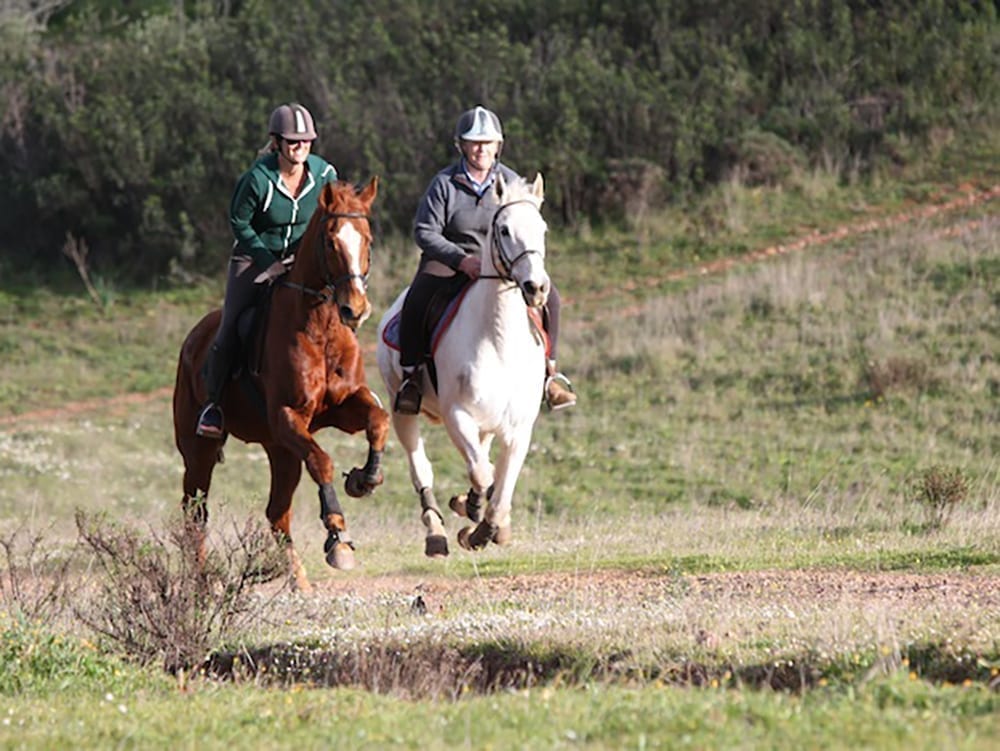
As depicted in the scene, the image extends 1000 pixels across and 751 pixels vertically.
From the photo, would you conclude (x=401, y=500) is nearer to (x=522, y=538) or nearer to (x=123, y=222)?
(x=522, y=538)

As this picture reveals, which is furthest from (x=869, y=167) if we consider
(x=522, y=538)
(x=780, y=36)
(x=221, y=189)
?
(x=522, y=538)

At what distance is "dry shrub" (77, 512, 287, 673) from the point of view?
9.39 metres

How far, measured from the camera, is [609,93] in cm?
3738

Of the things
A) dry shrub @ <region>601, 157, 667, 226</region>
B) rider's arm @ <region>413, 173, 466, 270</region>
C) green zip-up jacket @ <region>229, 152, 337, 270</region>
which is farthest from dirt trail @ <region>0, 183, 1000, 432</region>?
rider's arm @ <region>413, 173, 466, 270</region>

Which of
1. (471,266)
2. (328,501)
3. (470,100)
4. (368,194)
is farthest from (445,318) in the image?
(470,100)

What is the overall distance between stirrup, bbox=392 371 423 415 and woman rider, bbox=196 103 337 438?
1.26 metres

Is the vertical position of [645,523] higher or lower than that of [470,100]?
lower

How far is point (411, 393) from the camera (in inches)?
501

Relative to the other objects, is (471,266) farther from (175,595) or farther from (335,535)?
(175,595)

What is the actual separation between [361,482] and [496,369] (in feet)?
4.20

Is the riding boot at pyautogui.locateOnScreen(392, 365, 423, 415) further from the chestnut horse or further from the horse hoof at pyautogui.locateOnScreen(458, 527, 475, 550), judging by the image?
the horse hoof at pyautogui.locateOnScreen(458, 527, 475, 550)

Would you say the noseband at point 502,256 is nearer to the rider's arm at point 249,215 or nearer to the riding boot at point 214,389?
the rider's arm at point 249,215

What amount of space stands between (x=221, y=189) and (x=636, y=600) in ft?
94.6

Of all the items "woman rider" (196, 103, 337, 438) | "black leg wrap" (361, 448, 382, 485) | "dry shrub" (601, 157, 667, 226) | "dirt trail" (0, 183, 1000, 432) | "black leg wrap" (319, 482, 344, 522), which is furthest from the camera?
"dry shrub" (601, 157, 667, 226)
